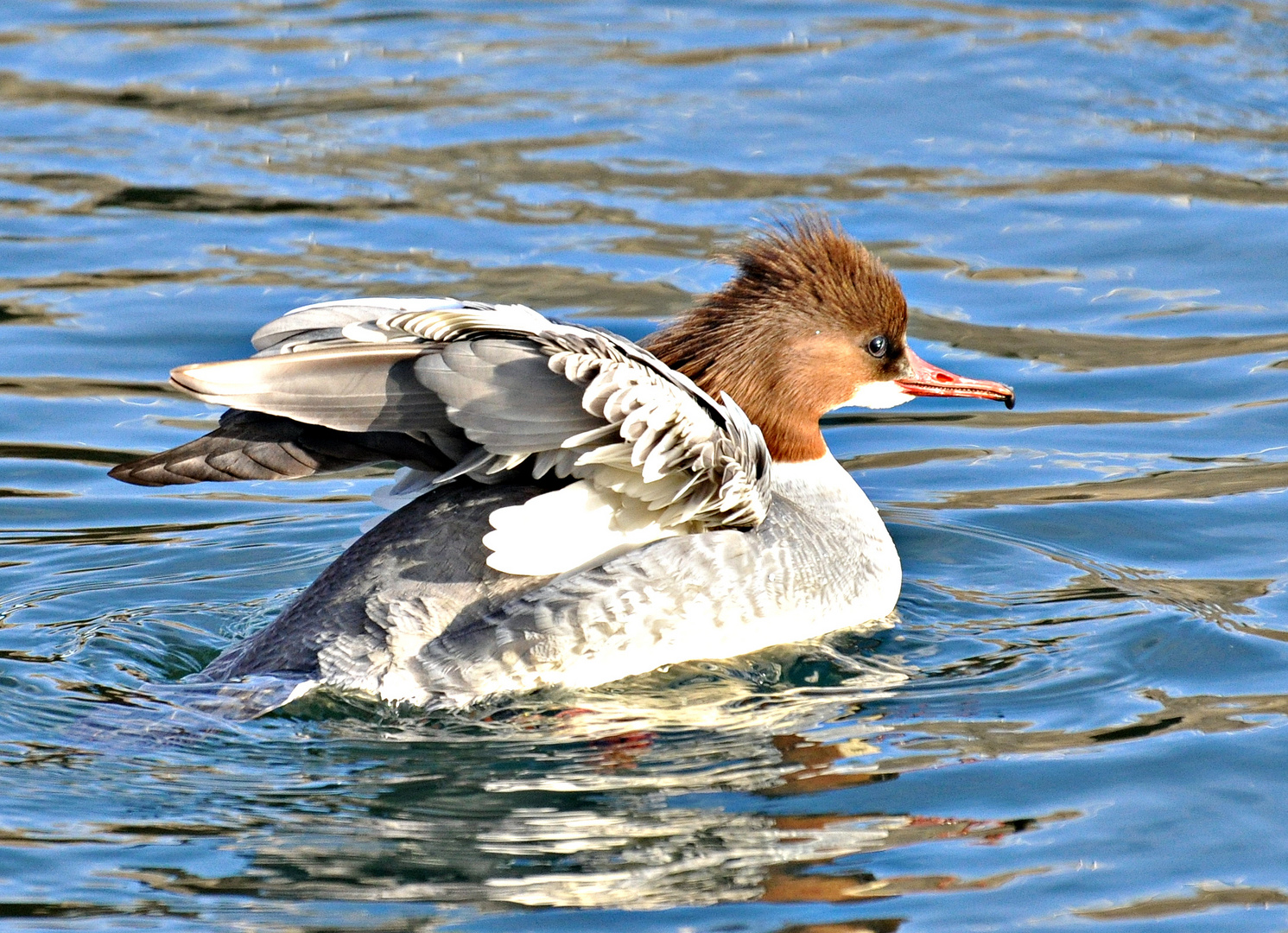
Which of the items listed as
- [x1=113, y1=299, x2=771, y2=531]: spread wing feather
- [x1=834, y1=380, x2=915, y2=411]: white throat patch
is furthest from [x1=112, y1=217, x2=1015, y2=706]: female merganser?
[x1=834, y1=380, x2=915, y2=411]: white throat patch

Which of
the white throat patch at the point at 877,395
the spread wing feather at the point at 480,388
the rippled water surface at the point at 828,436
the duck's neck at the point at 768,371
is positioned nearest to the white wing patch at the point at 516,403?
the spread wing feather at the point at 480,388

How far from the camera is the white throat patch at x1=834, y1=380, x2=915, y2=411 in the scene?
23.2 ft

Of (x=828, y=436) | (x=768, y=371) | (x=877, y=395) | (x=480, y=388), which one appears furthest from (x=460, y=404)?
(x=828, y=436)

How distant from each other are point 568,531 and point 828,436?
141 inches

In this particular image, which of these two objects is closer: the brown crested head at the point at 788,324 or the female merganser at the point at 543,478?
the female merganser at the point at 543,478

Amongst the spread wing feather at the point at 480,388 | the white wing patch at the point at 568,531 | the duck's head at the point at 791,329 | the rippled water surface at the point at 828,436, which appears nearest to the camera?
the rippled water surface at the point at 828,436

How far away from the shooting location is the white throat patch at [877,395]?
706 centimetres

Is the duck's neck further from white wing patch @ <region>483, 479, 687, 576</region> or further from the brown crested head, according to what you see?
white wing patch @ <region>483, 479, 687, 576</region>

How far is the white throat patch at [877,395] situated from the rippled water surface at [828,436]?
743 mm

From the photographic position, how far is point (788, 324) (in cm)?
668

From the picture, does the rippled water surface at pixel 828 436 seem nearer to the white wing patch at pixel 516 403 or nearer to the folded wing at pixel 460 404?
the white wing patch at pixel 516 403

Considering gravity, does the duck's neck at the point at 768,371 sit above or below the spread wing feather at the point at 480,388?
below

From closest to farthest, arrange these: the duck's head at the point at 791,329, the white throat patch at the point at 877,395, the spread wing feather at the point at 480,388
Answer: the spread wing feather at the point at 480,388 < the duck's head at the point at 791,329 < the white throat patch at the point at 877,395

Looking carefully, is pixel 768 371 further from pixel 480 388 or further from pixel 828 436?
pixel 828 436
